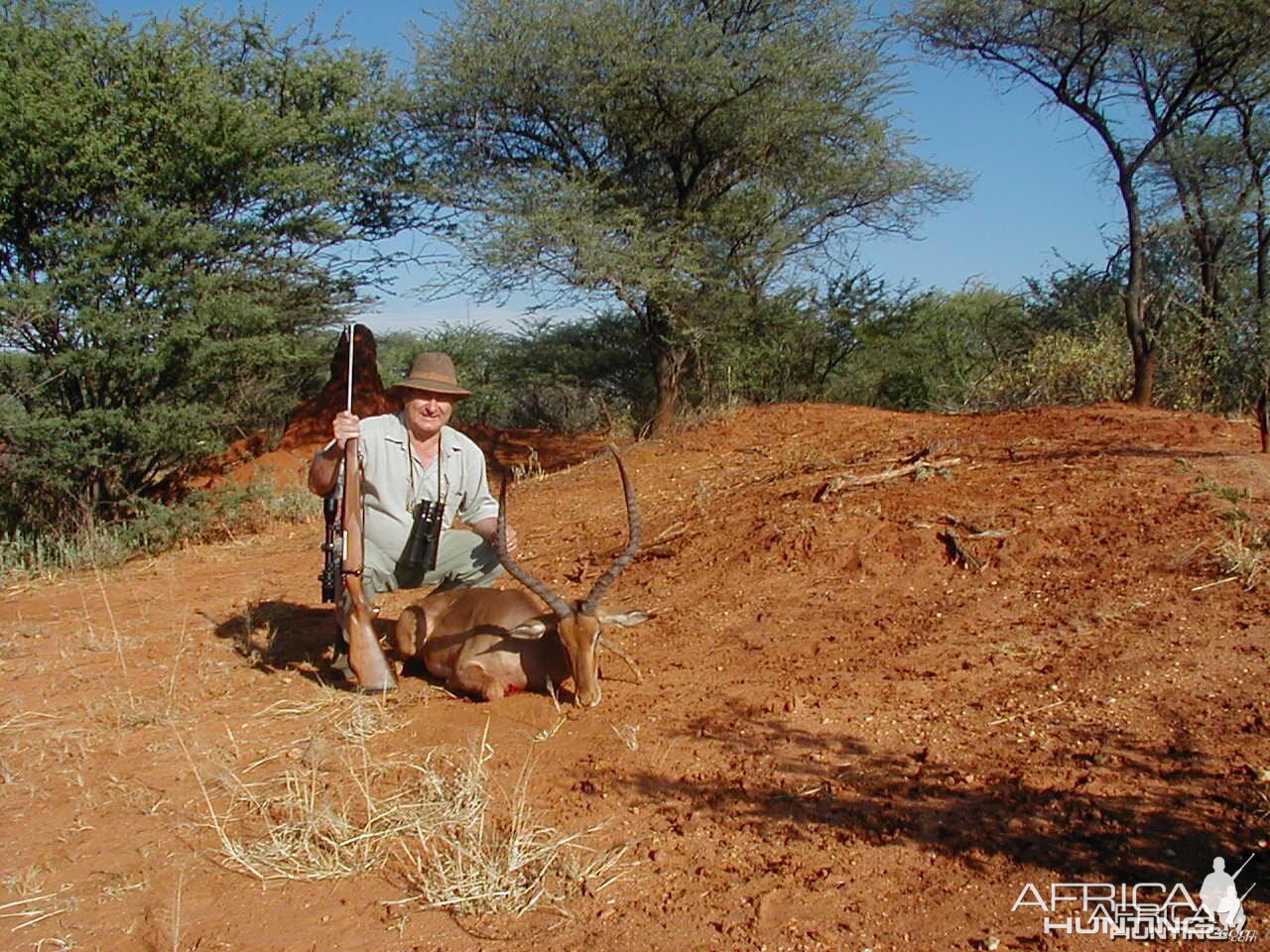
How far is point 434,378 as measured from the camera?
19.3ft

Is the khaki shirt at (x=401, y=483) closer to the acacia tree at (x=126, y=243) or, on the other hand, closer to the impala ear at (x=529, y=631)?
the impala ear at (x=529, y=631)

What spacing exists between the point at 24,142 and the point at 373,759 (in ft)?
29.9

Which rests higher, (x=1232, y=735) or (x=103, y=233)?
(x=103, y=233)

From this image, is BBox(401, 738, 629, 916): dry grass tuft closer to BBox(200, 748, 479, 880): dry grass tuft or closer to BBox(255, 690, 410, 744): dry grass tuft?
BBox(200, 748, 479, 880): dry grass tuft

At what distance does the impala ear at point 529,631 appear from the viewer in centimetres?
530

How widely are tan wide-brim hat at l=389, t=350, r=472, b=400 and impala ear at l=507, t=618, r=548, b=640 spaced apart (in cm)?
128

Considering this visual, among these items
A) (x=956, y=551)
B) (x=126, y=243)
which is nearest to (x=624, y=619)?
(x=956, y=551)

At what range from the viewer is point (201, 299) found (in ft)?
39.1

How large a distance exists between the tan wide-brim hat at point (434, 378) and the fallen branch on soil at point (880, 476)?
2.60 meters

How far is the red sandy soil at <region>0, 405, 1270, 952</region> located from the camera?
3404mm

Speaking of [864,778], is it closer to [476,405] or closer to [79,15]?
[79,15]

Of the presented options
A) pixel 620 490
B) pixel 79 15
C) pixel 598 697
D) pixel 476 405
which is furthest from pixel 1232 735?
pixel 476 405

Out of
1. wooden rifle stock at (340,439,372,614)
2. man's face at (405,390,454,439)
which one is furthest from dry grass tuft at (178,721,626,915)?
man's face at (405,390,454,439)

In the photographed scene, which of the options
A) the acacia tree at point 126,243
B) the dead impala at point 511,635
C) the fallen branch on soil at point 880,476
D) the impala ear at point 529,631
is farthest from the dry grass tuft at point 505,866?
the acacia tree at point 126,243
